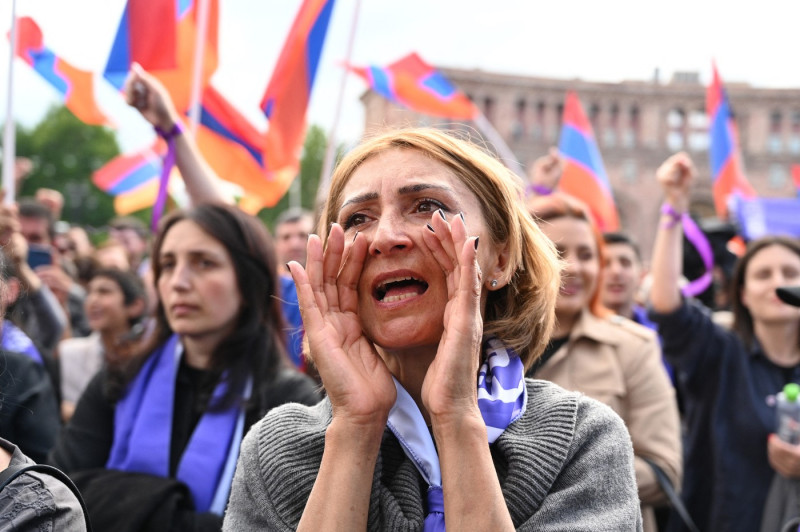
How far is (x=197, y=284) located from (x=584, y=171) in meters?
5.64

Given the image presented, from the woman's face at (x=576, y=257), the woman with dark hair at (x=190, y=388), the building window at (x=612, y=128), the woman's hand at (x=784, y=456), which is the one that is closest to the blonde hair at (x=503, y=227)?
the woman with dark hair at (x=190, y=388)

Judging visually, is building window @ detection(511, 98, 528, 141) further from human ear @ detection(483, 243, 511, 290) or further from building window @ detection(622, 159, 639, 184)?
human ear @ detection(483, 243, 511, 290)

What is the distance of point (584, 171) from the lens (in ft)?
26.6

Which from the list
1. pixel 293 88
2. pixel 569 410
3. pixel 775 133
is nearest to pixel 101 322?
pixel 293 88

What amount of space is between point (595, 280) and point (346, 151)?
1.66 m

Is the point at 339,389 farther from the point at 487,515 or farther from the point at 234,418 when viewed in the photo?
the point at 234,418

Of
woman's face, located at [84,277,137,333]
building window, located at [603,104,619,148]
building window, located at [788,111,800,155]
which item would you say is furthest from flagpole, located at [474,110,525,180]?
building window, located at [788,111,800,155]

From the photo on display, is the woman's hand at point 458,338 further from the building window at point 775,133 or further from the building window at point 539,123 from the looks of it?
the building window at point 775,133

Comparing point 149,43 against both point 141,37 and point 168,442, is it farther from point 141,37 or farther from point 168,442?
point 168,442

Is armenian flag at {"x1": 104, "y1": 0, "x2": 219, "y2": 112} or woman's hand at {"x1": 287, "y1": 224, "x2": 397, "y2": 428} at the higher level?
armenian flag at {"x1": 104, "y1": 0, "x2": 219, "y2": 112}

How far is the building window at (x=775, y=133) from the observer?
48.8 m

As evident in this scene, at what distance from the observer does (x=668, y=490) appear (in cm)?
294

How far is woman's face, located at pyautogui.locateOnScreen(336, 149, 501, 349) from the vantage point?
5.85ft

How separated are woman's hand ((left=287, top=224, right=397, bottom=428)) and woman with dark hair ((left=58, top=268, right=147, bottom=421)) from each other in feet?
11.7
